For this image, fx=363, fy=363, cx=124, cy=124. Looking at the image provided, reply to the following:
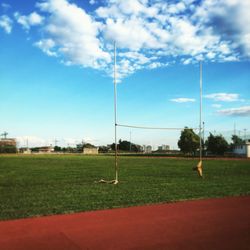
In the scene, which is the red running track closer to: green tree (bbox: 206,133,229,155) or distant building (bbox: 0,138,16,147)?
green tree (bbox: 206,133,229,155)

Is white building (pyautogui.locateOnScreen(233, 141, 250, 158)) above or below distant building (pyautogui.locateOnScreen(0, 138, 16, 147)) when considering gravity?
below

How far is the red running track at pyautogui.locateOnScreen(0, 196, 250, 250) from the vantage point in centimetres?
537

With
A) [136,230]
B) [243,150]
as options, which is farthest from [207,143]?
[136,230]

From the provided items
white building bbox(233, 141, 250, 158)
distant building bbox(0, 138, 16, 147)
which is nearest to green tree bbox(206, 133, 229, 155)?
white building bbox(233, 141, 250, 158)

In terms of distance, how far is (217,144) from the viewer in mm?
73562

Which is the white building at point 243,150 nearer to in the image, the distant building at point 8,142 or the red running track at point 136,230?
the red running track at point 136,230

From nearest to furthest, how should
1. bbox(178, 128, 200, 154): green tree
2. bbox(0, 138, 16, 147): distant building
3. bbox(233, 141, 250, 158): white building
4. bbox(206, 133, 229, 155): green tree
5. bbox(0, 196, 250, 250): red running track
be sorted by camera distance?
bbox(0, 196, 250, 250): red running track, bbox(233, 141, 250, 158): white building, bbox(206, 133, 229, 155): green tree, bbox(178, 128, 200, 154): green tree, bbox(0, 138, 16, 147): distant building

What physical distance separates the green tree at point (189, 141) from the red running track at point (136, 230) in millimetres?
68165

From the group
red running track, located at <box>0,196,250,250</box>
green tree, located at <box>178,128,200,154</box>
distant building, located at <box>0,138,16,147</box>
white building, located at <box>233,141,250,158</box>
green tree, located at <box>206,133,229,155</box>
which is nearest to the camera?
red running track, located at <box>0,196,250,250</box>

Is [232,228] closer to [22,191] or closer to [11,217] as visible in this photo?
[11,217]

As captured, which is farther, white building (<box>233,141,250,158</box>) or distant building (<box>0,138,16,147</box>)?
distant building (<box>0,138,16,147</box>)

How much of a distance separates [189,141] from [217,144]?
5.95m

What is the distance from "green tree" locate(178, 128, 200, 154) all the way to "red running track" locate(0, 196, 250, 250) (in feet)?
224

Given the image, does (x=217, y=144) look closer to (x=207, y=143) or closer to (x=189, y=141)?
(x=207, y=143)
